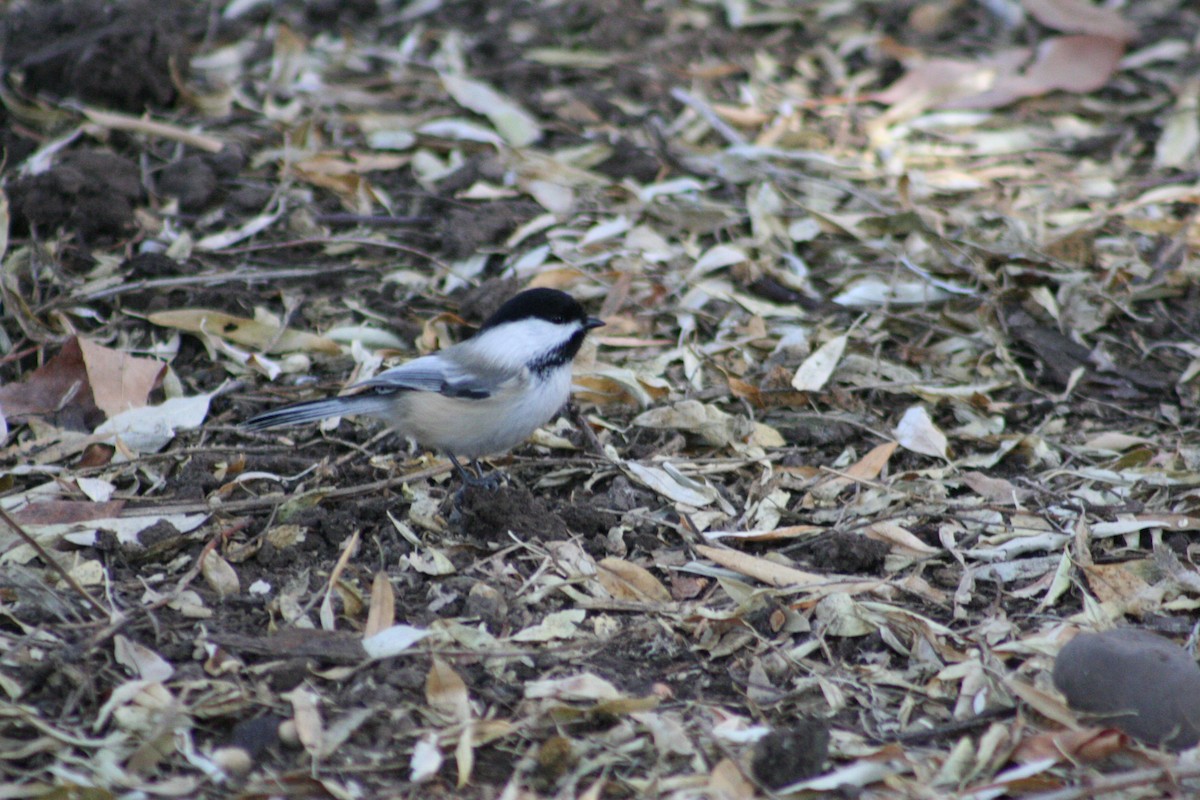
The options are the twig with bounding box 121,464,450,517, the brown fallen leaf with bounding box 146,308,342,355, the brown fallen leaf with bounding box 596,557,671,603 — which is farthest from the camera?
the brown fallen leaf with bounding box 146,308,342,355

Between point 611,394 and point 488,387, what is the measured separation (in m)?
0.62

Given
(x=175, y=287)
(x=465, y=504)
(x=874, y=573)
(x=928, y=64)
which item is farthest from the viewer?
(x=928, y=64)

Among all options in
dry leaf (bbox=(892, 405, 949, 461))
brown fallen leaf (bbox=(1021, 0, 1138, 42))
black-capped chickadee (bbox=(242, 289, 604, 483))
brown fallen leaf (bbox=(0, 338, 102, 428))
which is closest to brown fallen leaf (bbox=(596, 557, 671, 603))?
black-capped chickadee (bbox=(242, 289, 604, 483))

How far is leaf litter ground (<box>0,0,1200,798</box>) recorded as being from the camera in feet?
8.48

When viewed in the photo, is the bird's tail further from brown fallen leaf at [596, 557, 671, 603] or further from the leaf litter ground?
brown fallen leaf at [596, 557, 671, 603]

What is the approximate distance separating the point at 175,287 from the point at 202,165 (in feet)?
2.74

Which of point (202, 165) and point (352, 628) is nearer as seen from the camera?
point (352, 628)

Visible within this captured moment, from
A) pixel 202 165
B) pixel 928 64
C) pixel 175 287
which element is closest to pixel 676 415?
pixel 175 287

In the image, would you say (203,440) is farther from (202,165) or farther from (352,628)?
(202,165)

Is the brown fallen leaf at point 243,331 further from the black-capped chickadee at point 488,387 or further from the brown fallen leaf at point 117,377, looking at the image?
the black-capped chickadee at point 488,387

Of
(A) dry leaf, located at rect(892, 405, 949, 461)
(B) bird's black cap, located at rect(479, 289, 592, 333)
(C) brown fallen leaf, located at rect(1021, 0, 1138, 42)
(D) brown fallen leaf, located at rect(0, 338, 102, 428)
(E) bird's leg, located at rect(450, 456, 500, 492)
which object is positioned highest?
(C) brown fallen leaf, located at rect(1021, 0, 1138, 42)

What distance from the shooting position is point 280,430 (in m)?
3.86

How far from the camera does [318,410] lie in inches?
134

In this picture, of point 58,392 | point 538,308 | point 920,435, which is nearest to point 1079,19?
point 920,435
